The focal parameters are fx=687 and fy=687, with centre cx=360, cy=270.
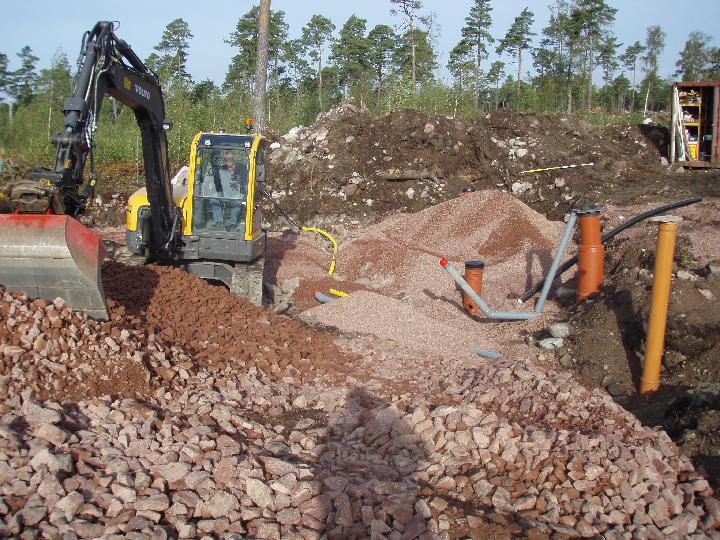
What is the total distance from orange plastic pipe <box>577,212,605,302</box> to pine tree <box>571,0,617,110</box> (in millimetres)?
26882

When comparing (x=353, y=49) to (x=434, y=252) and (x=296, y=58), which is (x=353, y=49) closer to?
(x=296, y=58)

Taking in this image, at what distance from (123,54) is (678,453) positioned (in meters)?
6.82

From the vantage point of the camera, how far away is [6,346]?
202 inches

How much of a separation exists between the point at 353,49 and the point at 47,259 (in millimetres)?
34725

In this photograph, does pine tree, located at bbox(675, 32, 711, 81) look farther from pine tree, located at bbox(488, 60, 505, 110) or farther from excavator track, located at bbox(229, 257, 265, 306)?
excavator track, located at bbox(229, 257, 265, 306)

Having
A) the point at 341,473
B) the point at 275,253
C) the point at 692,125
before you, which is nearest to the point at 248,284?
the point at 275,253

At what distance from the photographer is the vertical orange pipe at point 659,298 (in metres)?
6.23

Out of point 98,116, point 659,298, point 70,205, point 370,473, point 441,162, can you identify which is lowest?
point 370,473

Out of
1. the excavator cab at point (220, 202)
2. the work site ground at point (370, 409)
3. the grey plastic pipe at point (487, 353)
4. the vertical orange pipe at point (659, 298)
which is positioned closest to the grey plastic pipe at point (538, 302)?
the work site ground at point (370, 409)

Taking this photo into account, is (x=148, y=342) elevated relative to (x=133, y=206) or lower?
lower

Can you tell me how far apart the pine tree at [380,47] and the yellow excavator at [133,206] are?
30.5 meters

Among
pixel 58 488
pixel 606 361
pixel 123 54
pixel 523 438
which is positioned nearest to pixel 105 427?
pixel 58 488

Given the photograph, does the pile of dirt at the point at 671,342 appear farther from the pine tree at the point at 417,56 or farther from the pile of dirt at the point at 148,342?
the pine tree at the point at 417,56

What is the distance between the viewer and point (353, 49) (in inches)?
1500
